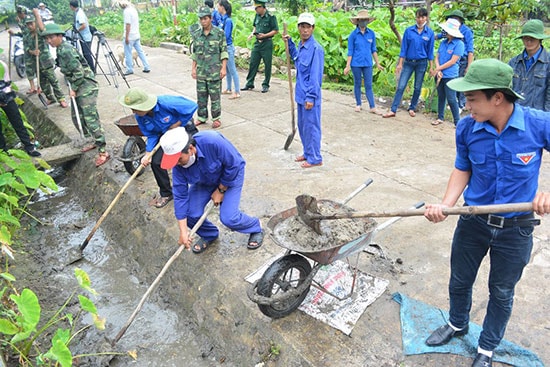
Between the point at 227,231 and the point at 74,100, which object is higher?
the point at 74,100

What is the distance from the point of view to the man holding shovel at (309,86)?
5.45 meters

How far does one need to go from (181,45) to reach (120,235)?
451 inches

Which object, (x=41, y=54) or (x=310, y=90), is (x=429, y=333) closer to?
(x=310, y=90)

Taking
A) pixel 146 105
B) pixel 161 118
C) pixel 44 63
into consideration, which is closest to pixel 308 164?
pixel 161 118

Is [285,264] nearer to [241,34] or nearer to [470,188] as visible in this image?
[470,188]

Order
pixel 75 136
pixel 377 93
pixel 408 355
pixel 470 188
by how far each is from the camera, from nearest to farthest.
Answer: pixel 470 188, pixel 408 355, pixel 75 136, pixel 377 93

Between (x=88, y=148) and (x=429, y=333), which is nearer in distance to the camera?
(x=429, y=333)

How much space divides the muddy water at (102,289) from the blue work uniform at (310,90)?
119 inches

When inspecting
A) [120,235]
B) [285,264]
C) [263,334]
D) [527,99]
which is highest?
[527,99]

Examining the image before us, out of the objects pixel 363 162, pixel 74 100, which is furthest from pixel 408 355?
pixel 74 100

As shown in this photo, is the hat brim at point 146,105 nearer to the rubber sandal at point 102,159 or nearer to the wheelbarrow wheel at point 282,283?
the rubber sandal at point 102,159

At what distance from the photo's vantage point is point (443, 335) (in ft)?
9.81

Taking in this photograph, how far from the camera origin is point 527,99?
16.9 ft

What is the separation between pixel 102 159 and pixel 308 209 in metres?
4.50
